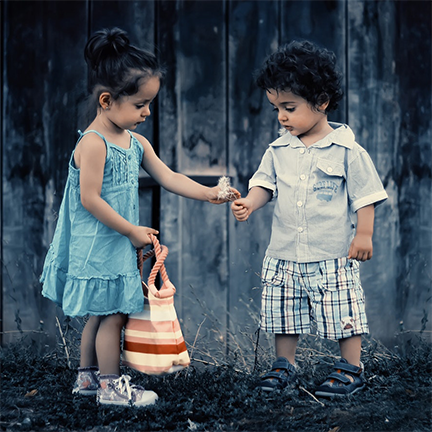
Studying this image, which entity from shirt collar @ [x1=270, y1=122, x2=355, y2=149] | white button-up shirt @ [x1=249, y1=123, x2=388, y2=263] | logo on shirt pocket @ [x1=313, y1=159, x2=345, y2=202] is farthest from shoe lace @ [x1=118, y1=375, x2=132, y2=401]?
shirt collar @ [x1=270, y1=122, x2=355, y2=149]

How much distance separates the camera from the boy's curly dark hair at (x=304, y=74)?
101 inches

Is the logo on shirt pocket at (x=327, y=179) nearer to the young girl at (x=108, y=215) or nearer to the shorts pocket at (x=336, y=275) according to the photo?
the shorts pocket at (x=336, y=275)

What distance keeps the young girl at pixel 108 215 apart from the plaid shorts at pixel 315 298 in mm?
618

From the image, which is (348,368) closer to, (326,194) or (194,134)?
(326,194)

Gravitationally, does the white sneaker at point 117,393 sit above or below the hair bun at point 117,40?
below

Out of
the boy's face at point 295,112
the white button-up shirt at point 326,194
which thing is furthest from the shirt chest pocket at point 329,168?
the boy's face at point 295,112

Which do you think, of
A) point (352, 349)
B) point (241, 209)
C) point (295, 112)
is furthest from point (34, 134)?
point (352, 349)

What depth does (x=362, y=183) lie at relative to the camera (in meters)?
2.58

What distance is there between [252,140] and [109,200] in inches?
49.5

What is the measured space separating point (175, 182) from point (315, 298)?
806 mm

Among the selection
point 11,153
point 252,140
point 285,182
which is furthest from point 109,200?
point 11,153

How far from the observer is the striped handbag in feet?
7.69

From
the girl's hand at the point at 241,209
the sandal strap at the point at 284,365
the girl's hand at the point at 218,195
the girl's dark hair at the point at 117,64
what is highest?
the girl's dark hair at the point at 117,64

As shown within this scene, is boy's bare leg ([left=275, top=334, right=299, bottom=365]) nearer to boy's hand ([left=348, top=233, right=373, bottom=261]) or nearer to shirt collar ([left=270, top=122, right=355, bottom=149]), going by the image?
boy's hand ([left=348, top=233, right=373, bottom=261])
